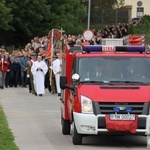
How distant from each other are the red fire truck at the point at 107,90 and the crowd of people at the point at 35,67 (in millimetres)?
15395

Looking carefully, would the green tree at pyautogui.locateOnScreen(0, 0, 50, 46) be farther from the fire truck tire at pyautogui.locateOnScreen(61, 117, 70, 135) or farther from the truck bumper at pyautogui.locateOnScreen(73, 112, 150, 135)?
the truck bumper at pyautogui.locateOnScreen(73, 112, 150, 135)

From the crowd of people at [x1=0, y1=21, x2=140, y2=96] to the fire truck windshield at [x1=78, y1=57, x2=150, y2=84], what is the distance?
15701mm

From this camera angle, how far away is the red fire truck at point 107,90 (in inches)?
620

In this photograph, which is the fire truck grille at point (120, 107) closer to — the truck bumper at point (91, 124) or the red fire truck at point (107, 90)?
the red fire truck at point (107, 90)

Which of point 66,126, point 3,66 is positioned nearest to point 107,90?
point 66,126

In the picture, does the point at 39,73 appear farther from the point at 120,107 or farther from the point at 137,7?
the point at 137,7

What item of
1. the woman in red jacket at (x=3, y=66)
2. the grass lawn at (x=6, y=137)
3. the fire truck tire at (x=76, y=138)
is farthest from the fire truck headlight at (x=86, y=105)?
the woman in red jacket at (x=3, y=66)

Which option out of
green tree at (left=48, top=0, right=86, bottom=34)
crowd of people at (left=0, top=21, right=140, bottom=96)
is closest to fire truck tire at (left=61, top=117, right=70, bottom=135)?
crowd of people at (left=0, top=21, right=140, bottom=96)

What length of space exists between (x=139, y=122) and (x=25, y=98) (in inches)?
648

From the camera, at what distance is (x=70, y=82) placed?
17.7 metres

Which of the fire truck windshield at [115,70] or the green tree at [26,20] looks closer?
the fire truck windshield at [115,70]

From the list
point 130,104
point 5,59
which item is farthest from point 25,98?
point 130,104

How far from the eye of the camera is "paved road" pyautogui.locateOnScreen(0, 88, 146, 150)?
53.1ft

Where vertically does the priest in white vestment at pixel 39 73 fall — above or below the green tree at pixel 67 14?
below
